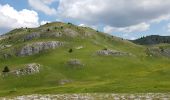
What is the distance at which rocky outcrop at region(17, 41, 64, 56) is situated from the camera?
160 m

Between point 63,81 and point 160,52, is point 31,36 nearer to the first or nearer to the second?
point 160,52

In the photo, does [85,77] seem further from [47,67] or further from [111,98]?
[111,98]

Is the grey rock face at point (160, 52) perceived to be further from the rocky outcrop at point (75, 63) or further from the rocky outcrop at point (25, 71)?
the rocky outcrop at point (25, 71)

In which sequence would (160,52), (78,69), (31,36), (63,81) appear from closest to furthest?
(63,81) → (78,69) → (31,36) → (160,52)

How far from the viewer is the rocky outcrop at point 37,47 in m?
160

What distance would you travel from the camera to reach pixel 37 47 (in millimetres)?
162625

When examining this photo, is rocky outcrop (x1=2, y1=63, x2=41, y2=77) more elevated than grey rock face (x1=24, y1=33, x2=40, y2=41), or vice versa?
grey rock face (x1=24, y1=33, x2=40, y2=41)

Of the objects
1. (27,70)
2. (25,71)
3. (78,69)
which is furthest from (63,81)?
(78,69)

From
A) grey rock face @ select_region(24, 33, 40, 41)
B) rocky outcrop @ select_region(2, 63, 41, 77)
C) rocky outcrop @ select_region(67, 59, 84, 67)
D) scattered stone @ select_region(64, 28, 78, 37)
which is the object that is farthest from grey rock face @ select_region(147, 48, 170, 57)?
rocky outcrop @ select_region(2, 63, 41, 77)

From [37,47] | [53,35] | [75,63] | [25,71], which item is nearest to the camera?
[25,71]

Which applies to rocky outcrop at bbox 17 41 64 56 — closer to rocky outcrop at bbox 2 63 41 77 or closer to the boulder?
the boulder

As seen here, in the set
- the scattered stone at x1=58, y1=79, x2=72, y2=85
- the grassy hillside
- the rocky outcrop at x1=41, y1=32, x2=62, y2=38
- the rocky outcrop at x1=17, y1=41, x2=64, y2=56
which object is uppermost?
the rocky outcrop at x1=41, y1=32, x2=62, y2=38

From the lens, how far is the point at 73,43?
16962 cm

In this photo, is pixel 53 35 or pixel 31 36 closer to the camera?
pixel 53 35
